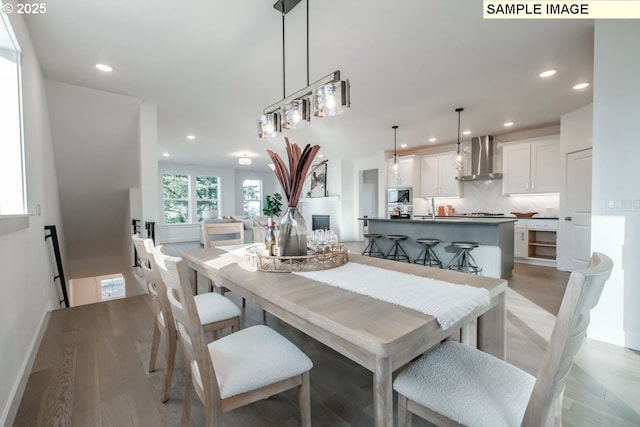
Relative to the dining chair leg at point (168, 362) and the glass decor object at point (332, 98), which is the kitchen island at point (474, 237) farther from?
the dining chair leg at point (168, 362)

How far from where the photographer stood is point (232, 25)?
2.28 meters

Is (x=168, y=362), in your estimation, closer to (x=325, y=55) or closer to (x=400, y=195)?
(x=325, y=55)

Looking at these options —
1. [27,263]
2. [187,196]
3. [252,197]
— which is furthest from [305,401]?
[252,197]

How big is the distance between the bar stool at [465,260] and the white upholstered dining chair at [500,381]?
3138 mm

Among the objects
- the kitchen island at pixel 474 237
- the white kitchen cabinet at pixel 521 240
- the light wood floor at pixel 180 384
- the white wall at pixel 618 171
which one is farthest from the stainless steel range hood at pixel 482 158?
the light wood floor at pixel 180 384

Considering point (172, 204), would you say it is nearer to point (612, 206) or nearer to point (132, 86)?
point (132, 86)

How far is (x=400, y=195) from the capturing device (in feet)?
22.6

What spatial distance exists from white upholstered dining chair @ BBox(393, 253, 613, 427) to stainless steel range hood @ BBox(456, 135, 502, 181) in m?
5.75

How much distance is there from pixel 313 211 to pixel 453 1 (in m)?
7.27

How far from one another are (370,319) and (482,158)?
6.23 metres

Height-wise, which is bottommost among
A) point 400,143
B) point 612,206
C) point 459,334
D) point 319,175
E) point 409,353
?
point 459,334

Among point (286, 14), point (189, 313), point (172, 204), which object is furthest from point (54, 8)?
point (172, 204)

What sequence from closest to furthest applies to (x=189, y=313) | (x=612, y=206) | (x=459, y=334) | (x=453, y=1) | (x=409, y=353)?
(x=409, y=353) < (x=189, y=313) < (x=459, y=334) < (x=453, y=1) < (x=612, y=206)

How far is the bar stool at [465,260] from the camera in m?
3.95
